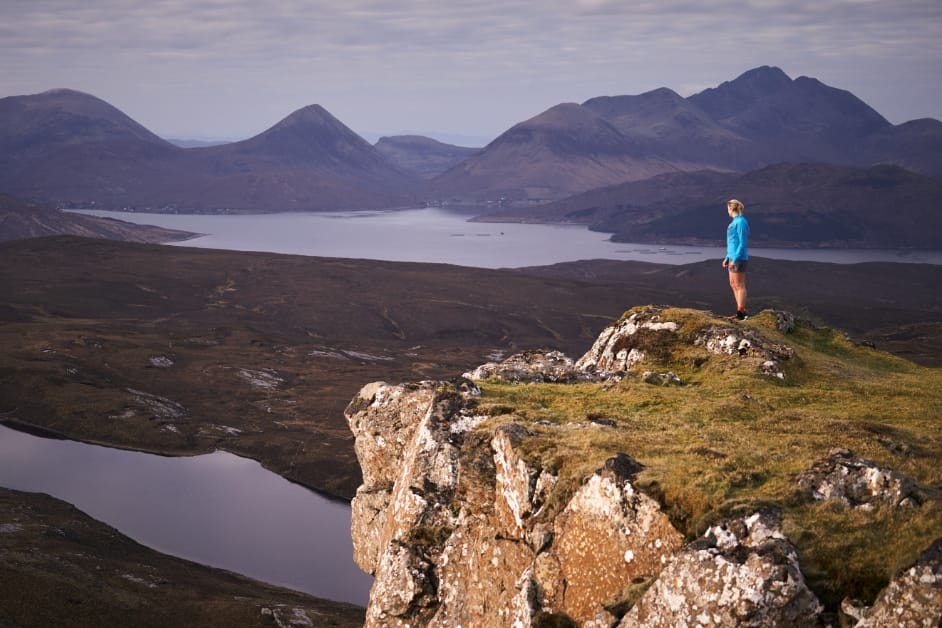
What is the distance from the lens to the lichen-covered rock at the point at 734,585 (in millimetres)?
14266

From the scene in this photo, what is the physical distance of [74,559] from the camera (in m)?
57.3

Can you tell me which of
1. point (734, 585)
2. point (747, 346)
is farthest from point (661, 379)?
point (734, 585)

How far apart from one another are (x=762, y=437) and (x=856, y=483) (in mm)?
3885

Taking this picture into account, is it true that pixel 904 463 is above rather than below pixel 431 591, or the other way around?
above

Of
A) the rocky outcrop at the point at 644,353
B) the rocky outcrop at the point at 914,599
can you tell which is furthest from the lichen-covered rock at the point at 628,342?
the rocky outcrop at the point at 914,599

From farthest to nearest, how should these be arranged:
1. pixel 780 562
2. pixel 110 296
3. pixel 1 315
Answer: pixel 110 296, pixel 1 315, pixel 780 562

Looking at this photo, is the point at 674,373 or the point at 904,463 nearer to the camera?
the point at 904,463

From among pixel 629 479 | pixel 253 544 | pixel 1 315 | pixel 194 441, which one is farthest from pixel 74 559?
pixel 1 315

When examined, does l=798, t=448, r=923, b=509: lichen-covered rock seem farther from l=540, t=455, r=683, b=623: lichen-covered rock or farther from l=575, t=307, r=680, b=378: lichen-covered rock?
l=575, t=307, r=680, b=378: lichen-covered rock

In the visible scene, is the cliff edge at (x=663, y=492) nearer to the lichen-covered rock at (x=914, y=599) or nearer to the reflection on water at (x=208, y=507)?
the lichen-covered rock at (x=914, y=599)

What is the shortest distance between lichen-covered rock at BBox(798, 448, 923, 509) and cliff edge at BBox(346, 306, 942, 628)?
0.04m

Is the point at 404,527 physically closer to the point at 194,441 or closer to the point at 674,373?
the point at 674,373

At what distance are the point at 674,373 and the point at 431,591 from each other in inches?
423

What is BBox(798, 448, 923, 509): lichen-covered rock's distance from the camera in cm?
1576
